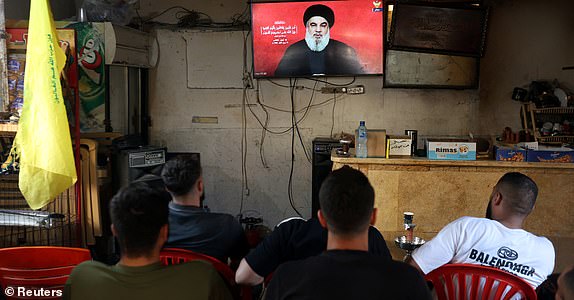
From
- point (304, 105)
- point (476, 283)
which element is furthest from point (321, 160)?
point (476, 283)

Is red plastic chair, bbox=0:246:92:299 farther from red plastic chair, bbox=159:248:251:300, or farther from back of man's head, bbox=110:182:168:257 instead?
back of man's head, bbox=110:182:168:257

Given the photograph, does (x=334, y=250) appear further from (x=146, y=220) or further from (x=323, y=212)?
(x=146, y=220)

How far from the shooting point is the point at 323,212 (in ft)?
5.57

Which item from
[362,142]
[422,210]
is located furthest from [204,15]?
[422,210]

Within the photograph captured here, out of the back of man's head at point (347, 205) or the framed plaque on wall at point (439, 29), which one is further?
the framed plaque on wall at point (439, 29)

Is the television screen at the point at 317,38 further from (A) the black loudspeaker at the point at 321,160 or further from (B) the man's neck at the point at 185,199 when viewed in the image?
(B) the man's neck at the point at 185,199

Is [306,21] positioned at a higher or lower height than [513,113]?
higher

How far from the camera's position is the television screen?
5.39 metres

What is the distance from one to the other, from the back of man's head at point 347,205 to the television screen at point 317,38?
3.96 metres

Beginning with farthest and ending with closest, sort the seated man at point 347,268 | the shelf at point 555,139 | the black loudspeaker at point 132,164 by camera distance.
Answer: the shelf at point 555,139 → the black loudspeaker at point 132,164 → the seated man at point 347,268

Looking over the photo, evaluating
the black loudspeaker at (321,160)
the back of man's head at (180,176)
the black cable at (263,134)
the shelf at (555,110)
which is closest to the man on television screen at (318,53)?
the black cable at (263,134)

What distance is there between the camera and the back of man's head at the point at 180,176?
2.46 m

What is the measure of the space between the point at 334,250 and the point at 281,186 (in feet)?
14.4
